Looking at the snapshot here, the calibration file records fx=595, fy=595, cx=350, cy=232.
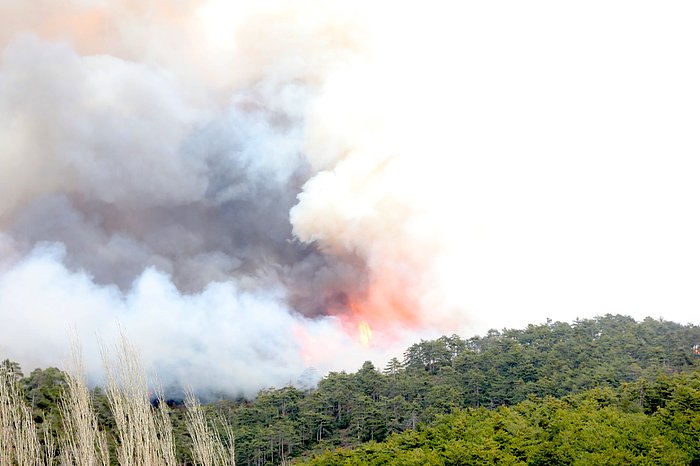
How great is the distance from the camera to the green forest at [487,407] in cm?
2016

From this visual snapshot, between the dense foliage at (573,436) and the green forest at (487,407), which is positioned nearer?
the dense foliage at (573,436)

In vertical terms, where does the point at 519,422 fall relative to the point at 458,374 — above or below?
below

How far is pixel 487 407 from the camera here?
126ft

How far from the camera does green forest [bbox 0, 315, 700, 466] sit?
20156 mm

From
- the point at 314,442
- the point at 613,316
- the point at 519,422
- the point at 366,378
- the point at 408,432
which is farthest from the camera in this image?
the point at 613,316

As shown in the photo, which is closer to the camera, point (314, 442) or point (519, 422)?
point (519, 422)

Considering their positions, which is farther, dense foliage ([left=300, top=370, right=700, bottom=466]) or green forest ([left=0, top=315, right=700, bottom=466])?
green forest ([left=0, top=315, right=700, bottom=466])

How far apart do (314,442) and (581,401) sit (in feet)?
61.3

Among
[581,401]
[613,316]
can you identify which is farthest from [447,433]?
Result: [613,316]

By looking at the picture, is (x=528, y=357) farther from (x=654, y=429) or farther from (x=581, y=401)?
(x=654, y=429)

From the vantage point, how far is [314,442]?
1542 inches

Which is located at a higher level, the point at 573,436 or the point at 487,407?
the point at 487,407

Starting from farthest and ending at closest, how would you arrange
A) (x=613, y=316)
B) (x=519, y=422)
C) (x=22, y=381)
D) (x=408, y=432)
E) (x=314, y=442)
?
(x=613, y=316) → (x=314, y=442) → (x=22, y=381) → (x=408, y=432) → (x=519, y=422)

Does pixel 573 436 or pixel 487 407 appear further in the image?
pixel 487 407
